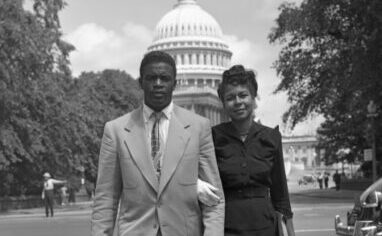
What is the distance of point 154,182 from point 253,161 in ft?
3.09

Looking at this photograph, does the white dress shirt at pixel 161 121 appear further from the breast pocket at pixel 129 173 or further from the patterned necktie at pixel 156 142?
the breast pocket at pixel 129 173

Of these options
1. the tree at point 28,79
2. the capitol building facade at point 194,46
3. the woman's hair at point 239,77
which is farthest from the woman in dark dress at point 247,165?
the capitol building facade at point 194,46

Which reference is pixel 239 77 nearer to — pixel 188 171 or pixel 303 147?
pixel 188 171

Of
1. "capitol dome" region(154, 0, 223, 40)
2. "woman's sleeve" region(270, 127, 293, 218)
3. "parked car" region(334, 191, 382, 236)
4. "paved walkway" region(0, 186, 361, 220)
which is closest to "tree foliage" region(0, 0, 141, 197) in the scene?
"paved walkway" region(0, 186, 361, 220)

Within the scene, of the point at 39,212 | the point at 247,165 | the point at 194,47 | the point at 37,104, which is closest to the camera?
the point at 247,165

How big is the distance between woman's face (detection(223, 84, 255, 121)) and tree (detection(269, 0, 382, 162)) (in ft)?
80.1

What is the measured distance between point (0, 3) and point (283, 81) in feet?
50.2

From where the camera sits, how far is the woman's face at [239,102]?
5.21 m

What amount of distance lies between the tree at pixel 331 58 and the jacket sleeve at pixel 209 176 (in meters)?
25.1

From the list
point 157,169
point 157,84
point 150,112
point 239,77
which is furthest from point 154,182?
point 239,77

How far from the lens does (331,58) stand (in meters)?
36.2

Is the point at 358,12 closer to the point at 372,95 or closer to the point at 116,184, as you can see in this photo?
the point at 372,95

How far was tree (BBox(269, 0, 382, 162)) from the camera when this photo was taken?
3022 centimetres

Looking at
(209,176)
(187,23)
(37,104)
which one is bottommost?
(209,176)
